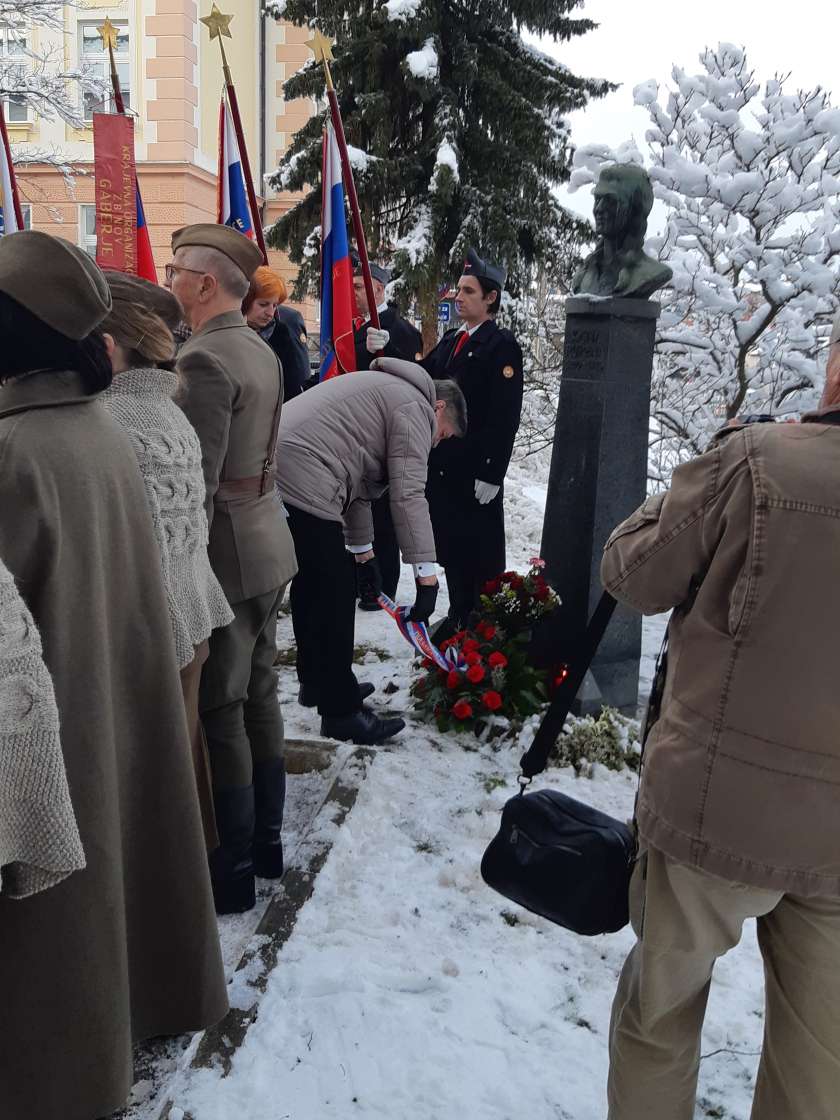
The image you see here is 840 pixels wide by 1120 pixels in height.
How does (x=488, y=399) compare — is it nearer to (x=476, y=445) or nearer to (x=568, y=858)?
(x=476, y=445)

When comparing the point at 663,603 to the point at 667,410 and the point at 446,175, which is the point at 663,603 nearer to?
the point at 667,410

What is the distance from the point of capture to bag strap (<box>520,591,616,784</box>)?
6.99 feet

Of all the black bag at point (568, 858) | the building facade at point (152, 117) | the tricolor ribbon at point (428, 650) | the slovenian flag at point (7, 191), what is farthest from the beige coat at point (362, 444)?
the building facade at point (152, 117)

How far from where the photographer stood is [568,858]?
1.96 m

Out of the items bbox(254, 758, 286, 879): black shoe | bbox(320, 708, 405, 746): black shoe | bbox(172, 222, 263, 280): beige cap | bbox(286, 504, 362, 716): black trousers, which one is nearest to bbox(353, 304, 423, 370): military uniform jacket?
bbox(286, 504, 362, 716): black trousers

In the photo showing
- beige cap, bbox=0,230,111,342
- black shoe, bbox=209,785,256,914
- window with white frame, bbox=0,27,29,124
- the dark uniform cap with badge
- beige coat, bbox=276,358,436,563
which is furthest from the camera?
window with white frame, bbox=0,27,29,124

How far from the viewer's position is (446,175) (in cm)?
1184

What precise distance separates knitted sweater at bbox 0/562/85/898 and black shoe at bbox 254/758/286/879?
150cm

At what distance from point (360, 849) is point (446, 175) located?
33.7 feet

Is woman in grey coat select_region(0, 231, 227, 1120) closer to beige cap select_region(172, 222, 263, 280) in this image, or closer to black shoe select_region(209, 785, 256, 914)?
black shoe select_region(209, 785, 256, 914)

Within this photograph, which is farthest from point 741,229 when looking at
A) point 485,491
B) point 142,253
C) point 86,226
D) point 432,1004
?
point 86,226

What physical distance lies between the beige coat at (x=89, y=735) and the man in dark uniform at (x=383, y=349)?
333 centimetres

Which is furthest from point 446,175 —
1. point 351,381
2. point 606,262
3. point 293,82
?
point 351,381

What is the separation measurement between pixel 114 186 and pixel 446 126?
28.6 feet
